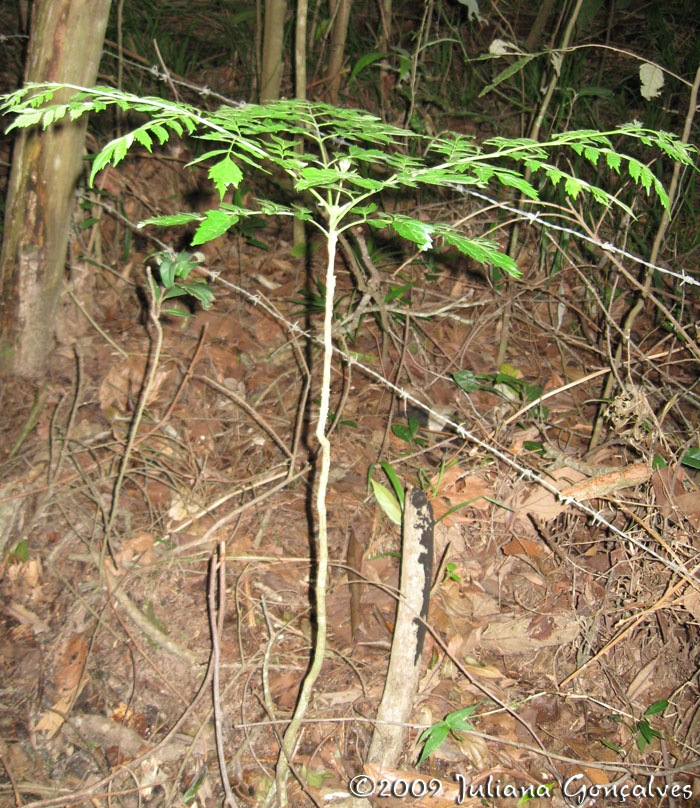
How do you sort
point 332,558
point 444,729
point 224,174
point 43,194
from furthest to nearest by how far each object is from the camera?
point 43,194
point 332,558
point 444,729
point 224,174

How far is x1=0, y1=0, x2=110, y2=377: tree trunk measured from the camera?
2.40m

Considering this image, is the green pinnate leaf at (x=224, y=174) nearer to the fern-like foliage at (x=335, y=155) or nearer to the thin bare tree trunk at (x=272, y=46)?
the fern-like foliage at (x=335, y=155)

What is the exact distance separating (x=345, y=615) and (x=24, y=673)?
1.24 meters

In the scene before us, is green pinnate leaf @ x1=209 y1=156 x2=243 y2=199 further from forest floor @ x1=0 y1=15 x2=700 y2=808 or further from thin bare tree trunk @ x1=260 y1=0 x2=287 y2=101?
thin bare tree trunk @ x1=260 y1=0 x2=287 y2=101

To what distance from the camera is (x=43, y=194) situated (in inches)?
102

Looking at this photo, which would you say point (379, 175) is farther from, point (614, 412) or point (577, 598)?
point (577, 598)

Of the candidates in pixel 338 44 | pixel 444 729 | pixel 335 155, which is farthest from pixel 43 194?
pixel 444 729

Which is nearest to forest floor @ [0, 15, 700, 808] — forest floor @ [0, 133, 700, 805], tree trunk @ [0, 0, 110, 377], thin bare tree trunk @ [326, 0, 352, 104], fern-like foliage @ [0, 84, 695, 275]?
forest floor @ [0, 133, 700, 805]

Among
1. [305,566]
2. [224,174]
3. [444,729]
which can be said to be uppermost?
[224,174]

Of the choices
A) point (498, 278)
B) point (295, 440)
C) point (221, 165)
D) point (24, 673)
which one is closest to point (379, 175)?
point (498, 278)

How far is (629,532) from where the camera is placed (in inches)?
87.5

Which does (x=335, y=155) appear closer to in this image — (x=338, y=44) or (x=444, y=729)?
(x=444, y=729)

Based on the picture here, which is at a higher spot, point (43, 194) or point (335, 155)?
point (335, 155)

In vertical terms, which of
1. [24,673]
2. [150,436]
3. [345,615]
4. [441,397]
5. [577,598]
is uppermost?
[441,397]
